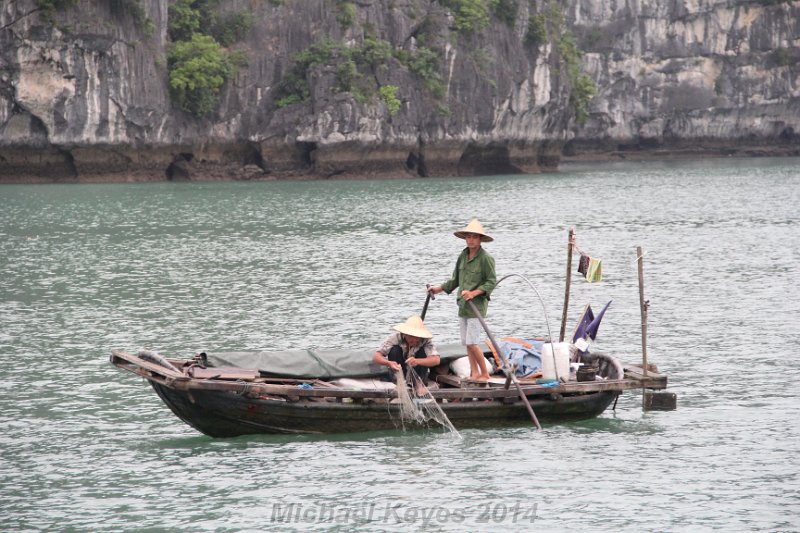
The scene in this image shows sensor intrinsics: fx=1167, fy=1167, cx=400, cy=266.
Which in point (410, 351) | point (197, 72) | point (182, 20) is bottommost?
point (410, 351)

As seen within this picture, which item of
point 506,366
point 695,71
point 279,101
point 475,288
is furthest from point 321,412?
point 695,71

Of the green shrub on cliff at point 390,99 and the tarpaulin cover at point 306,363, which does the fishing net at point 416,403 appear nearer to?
the tarpaulin cover at point 306,363

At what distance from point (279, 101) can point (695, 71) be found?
35960mm

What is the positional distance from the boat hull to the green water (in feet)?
0.54

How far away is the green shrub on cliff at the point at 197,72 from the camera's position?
54.0 metres

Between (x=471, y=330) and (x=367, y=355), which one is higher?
(x=471, y=330)

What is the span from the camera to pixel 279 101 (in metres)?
56.3

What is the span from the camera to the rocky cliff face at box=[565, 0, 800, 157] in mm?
79125

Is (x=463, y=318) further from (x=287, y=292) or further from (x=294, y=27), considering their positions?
(x=294, y=27)

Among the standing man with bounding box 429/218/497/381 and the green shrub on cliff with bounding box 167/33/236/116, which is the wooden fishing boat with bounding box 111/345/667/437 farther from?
the green shrub on cliff with bounding box 167/33/236/116

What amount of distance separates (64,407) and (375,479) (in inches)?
172

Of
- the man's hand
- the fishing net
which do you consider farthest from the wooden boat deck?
the man's hand

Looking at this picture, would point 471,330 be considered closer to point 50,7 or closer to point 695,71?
point 50,7

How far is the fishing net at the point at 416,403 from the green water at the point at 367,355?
0.76 feet
